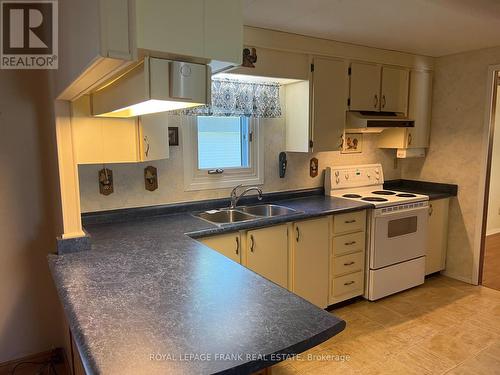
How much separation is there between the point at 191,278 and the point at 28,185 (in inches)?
58.2

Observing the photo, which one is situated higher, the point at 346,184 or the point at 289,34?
the point at 289,34

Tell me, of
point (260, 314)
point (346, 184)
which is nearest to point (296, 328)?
point (260, 314)

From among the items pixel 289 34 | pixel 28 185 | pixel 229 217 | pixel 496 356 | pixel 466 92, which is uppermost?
A: pixel 289 34

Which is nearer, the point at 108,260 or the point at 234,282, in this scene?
the point at 234,282

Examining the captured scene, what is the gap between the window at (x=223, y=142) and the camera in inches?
116

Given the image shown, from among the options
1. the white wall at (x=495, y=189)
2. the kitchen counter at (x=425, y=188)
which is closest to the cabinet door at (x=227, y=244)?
the kitchen counter at (x=425, y=188)

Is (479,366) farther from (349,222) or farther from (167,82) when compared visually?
(167,82)

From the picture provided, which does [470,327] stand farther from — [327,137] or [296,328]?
[296,328]

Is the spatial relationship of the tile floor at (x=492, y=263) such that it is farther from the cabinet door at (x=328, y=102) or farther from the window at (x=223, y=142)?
the window at (x=223, y=142)

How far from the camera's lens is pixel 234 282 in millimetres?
1409

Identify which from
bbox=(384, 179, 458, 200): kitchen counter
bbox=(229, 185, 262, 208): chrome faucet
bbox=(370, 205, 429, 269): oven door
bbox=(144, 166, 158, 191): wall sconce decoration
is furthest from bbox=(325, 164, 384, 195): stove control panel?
bbox=(144, 166, 158, 191): wall sconce decoration

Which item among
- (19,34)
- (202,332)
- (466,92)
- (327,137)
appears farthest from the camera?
(466,92)

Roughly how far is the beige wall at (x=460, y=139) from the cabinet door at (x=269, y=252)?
2.16 metres

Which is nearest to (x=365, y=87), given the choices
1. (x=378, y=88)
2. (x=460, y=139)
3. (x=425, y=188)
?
(x=378, y=88)
